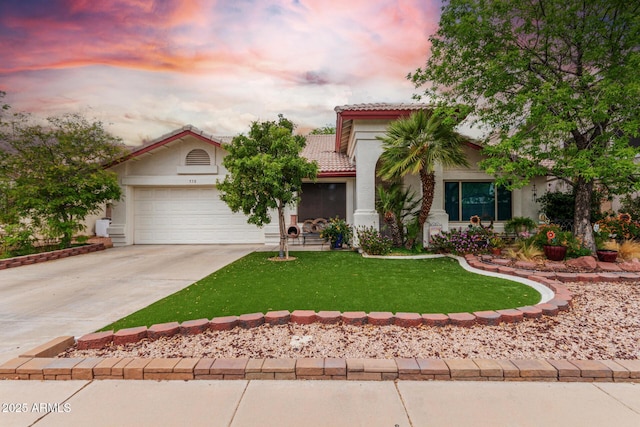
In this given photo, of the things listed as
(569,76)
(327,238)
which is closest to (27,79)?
(327,238)

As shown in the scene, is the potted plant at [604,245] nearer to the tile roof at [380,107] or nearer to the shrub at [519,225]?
the shrub at [519,225]

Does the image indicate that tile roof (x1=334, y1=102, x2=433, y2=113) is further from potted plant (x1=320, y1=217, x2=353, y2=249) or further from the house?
potted plant (x1=320, y1=217, x2=353, y2=249)

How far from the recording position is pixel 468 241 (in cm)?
889

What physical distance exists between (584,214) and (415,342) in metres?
7.37

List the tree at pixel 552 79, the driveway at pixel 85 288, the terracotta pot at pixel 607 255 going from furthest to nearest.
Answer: the terracotta pot at pixel 607 255 < the tree at pixel 552 79 < the driveway at pixel 85 288

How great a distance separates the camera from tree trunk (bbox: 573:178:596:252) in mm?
7906

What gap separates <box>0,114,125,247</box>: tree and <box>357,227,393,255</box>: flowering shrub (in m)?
8.95

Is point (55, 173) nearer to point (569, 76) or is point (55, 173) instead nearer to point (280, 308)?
point (280, 308)

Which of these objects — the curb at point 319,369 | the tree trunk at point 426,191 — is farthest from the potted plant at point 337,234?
the curb at point 319,369

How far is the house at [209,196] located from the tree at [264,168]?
10.6 feet

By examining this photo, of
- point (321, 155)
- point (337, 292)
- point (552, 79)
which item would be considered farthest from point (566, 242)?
point (321, 155)

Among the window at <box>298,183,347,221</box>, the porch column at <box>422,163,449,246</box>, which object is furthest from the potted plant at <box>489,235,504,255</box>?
the window at <box>298,183,347,221</box>

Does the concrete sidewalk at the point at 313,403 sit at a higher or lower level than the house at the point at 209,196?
lower

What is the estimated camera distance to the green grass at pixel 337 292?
4.48 meters
